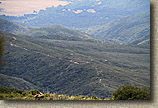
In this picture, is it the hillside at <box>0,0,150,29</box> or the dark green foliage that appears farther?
the hillside at <box>0,0,150,29</box>

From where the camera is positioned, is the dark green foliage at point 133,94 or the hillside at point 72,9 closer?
the dark green foliage at point 133,94

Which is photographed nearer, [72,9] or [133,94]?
[133,94]

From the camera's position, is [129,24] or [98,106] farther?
[129,24]

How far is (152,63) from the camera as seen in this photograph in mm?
5527

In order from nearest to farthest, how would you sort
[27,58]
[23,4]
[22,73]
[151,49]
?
[151,49] < [23,4] < [22,73] < [27,58]

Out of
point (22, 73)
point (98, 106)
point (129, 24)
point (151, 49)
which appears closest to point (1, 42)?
point (22, 73)

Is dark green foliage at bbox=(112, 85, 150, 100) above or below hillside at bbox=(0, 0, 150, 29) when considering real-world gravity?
below

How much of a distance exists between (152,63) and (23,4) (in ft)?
13.5

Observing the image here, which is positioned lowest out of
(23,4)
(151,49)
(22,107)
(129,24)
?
(22,107)

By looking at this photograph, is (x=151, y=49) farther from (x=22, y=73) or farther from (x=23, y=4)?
(x=22, y=73)

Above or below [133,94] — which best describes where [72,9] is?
above

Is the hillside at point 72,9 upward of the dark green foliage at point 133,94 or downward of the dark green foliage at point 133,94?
upward

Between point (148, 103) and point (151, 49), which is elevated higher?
point (151, 49)

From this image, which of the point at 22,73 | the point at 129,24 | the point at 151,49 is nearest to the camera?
the point at 151,49
